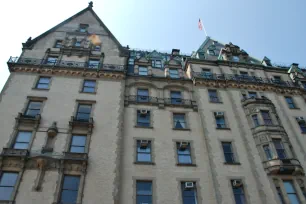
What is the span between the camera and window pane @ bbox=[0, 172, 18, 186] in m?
19.8

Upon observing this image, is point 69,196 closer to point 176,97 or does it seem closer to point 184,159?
point 184,159

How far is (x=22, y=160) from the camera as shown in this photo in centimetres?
2075

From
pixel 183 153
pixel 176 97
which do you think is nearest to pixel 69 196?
pixel 183 153

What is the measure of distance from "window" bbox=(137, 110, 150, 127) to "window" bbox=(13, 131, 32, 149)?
9.63 meters

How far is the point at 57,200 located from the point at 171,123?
40.3 ft

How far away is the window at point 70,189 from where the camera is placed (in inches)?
771

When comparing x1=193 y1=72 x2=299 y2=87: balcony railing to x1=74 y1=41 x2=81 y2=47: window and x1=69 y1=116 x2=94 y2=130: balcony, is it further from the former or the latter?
x1=74 y1=41 x2=81 y2=47: window

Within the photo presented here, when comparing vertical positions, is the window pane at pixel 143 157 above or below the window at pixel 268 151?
below

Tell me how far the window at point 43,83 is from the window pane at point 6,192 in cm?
1121

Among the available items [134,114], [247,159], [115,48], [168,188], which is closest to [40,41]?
[115,48]

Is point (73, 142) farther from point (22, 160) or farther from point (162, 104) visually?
point (162, 104)

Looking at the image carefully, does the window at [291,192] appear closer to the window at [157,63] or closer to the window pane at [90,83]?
the window at [157,63]

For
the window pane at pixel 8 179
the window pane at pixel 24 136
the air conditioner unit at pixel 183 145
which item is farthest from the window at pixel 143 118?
the window pane at pixel 8 179

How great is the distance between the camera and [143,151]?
2406 centimetres
